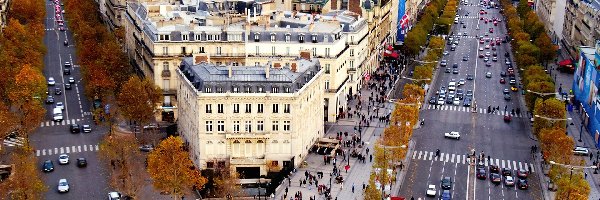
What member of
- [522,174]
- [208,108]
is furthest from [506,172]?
[208,108]

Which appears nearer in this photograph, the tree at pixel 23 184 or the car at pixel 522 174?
the tree at pixel 23 184

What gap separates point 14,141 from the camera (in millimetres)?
149000

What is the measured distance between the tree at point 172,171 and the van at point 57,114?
49.3m

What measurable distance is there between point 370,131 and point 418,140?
9837mm

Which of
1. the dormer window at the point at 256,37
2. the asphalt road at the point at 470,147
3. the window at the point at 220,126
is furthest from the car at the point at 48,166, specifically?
the asphalt road at the point at 470,147

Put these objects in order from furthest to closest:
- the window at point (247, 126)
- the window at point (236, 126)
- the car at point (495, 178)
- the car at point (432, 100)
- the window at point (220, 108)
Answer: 1. the car at point (432, 100)
2. the car at point (495, 178)
3. the window at point (247, 126)
4. the window at point (236, 126)
5. the window at point (220, 108)

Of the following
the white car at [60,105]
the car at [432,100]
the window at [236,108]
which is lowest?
the car at [432,100]

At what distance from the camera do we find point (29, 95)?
516ft

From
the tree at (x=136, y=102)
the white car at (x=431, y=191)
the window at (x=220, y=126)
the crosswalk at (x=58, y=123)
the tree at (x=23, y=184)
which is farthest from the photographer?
the crosswalk at (x=58, y=123)

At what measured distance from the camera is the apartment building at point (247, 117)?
132 m

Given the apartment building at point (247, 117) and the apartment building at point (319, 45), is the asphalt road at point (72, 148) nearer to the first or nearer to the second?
the apartment building at point (247, 117)

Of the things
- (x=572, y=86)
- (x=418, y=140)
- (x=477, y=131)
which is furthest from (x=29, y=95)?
(x=572, y=86)

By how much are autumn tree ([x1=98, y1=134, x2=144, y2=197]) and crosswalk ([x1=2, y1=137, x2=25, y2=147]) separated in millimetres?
14991

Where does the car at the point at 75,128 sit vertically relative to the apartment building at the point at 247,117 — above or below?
below
